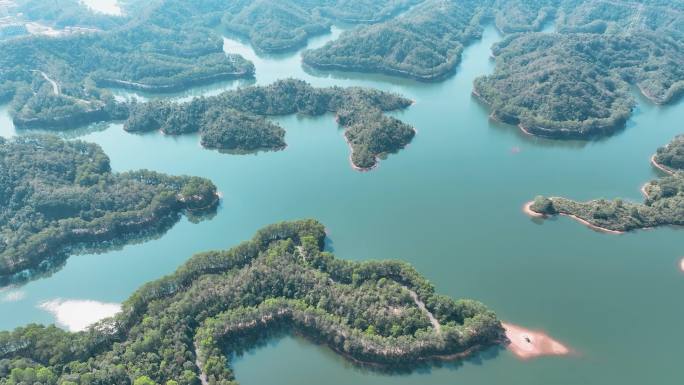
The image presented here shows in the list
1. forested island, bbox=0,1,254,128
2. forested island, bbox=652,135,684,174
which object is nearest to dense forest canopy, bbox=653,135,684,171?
forested island, bbox=652,135,684,174

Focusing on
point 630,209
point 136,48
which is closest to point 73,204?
point 136,48

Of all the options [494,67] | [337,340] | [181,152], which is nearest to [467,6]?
[494,67]

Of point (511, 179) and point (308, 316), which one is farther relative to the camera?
point (511, 179)

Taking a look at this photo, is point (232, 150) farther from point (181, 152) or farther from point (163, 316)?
point (163, 316)

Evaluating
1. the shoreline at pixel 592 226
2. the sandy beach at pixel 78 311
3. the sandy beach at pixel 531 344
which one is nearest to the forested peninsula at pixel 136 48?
the sandy beach at pixel 78 311

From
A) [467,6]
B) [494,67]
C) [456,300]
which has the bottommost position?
[456,300]

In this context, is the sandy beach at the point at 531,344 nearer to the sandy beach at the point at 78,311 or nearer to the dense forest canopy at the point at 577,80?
the sandy beach at the point at 78,311
